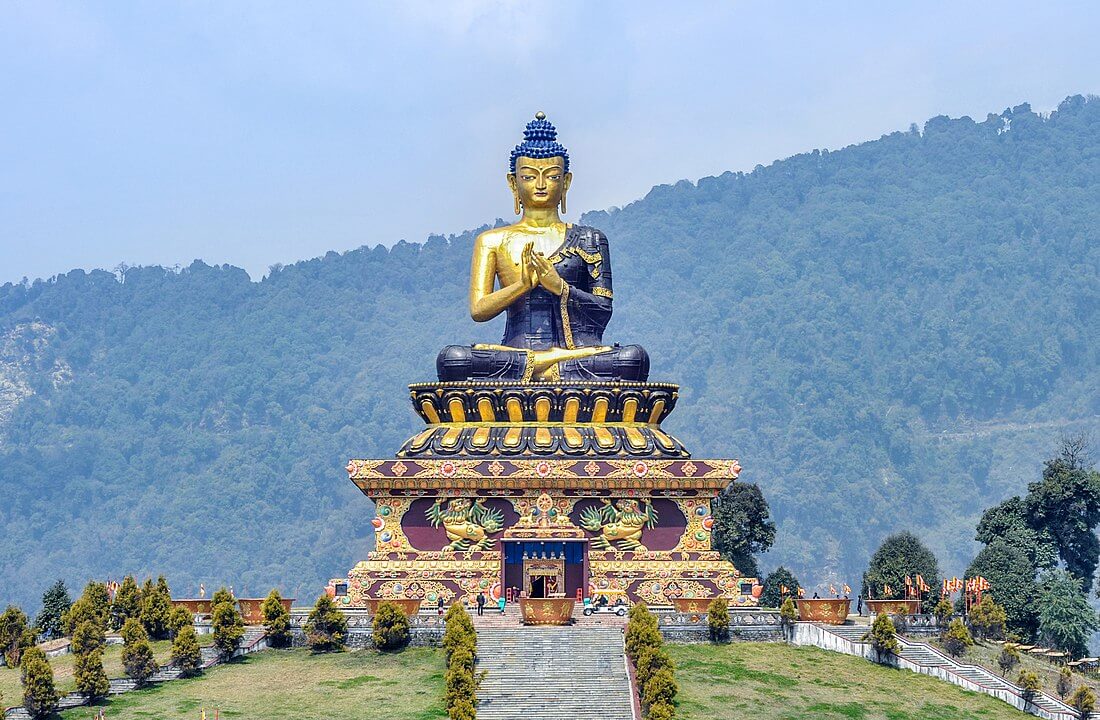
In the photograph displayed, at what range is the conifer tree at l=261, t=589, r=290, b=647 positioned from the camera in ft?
118

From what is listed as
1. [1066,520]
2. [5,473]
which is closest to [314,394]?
[5,473]

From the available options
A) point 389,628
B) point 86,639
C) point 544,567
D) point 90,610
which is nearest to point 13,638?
point 86,639

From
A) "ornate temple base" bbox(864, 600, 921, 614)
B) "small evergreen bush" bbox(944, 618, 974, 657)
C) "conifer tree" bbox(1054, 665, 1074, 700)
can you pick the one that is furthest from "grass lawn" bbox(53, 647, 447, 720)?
"conifer tree" bbox(1054, 665, 1074, 700)

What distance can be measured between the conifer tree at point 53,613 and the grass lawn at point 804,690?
14.2 metres

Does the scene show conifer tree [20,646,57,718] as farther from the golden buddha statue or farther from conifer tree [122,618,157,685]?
the golden buddha statue

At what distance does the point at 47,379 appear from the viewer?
385 feet

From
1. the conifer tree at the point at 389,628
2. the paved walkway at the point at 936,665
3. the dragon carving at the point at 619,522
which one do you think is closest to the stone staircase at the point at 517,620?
the conifer tree at the point at 389,628

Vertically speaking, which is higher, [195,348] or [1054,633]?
[195,348]

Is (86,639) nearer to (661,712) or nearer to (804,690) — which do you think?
(661,712)

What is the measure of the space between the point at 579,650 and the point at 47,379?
88.6 meters

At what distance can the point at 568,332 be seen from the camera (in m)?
44.7

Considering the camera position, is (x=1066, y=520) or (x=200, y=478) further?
(x=200, y=478)

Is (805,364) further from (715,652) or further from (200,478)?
(715,652)

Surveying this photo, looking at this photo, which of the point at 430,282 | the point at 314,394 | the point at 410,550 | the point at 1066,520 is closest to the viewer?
the point at 410,550
